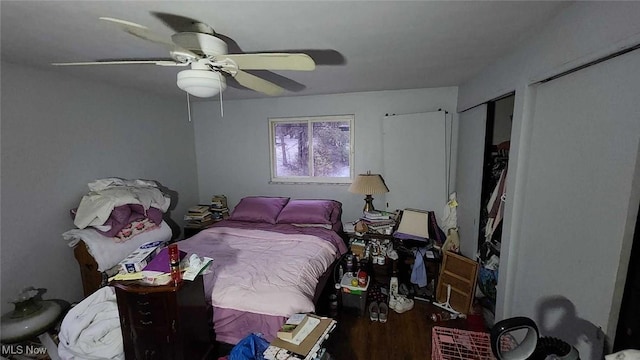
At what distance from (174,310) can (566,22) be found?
7.92 ft

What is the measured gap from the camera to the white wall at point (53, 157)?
196cm

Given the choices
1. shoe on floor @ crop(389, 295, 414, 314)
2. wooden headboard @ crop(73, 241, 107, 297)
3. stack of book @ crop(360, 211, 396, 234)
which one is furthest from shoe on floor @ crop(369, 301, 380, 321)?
wooden headboard @ crop(73, 241, 107, 297)

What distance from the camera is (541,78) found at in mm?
1399

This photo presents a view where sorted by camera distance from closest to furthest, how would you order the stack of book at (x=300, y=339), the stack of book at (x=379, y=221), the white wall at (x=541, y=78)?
the white wall at (x=541, y=78), the stack of book at (x=300, y=339), the stack of book at (x=379, y=221)

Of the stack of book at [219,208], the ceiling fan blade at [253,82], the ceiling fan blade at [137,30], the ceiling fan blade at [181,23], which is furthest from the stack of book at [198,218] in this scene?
the ceiling fan blade at [137,30]

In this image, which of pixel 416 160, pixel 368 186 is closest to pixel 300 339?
pixel 368 186

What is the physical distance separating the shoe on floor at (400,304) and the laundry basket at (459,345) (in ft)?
1.92

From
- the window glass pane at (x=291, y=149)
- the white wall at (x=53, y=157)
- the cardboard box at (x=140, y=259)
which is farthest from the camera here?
the window glass pane at (x=291, y=149)

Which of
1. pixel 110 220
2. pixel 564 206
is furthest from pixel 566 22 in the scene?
pixel 110 220

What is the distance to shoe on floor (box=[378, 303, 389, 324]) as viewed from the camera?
2340 mm

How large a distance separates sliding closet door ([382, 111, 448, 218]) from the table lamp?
7.6 inches

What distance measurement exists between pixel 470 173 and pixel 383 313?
1.56 m

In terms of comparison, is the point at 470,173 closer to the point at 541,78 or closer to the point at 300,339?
the point at 541,78

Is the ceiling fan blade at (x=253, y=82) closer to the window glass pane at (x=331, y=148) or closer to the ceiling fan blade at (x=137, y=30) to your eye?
the ceiling fan blade at (x=137, y=30)
